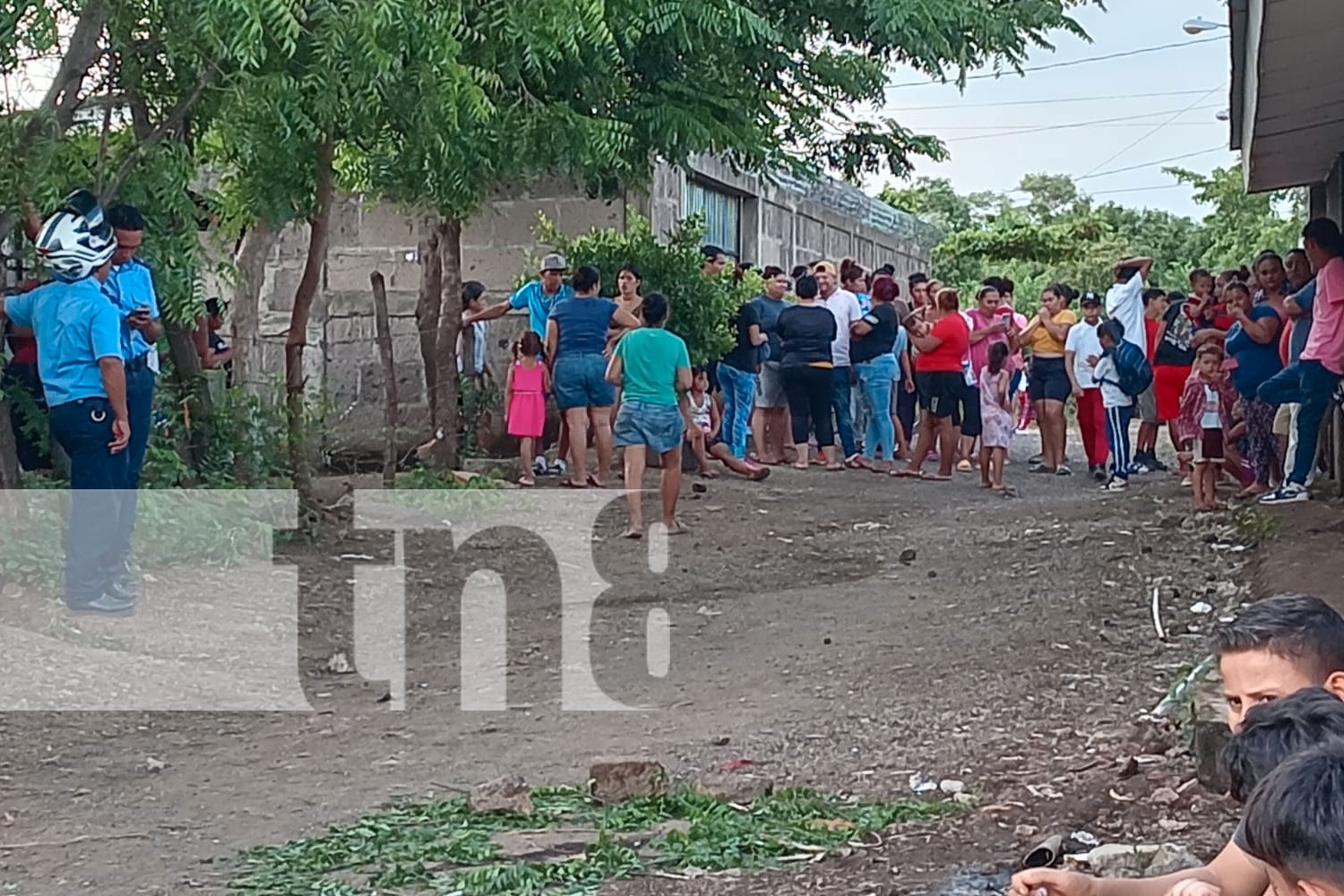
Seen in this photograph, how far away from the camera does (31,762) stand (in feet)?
20.3

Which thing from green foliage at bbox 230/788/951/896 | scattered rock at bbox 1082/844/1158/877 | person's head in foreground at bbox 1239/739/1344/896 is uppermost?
person's head in foreground at bbox 1239/739/1344/896

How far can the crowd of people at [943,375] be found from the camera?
10.5 metres

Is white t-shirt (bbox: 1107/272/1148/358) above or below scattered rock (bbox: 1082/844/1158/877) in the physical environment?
above

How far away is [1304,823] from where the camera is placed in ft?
6.82

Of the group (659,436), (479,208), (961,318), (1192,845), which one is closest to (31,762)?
(1192,845)

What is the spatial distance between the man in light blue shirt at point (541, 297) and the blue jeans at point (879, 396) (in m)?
2.88

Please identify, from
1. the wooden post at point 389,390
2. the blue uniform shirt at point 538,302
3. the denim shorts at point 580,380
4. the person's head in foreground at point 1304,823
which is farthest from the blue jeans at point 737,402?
the person's head in foreground at point 1304,823

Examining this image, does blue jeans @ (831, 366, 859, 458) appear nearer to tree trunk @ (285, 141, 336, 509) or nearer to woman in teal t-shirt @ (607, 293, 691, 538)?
woman in teal t-shirt @ (607, 293, 691, 538)

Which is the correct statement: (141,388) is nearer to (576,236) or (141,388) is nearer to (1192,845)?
(1192,845)

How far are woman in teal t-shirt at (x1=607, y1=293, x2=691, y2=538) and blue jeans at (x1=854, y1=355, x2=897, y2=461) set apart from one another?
4.37 m

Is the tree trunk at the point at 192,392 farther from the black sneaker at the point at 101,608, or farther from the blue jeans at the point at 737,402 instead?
the blue jeans at the point at 737,402

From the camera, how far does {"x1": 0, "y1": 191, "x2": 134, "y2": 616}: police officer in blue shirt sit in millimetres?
7695

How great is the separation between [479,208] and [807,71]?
280cm

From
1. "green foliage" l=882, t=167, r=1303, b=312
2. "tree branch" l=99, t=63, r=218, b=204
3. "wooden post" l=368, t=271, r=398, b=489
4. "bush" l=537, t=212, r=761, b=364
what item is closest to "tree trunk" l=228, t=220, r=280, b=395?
"wooden post" l=368, t=271, r=398, b=489
